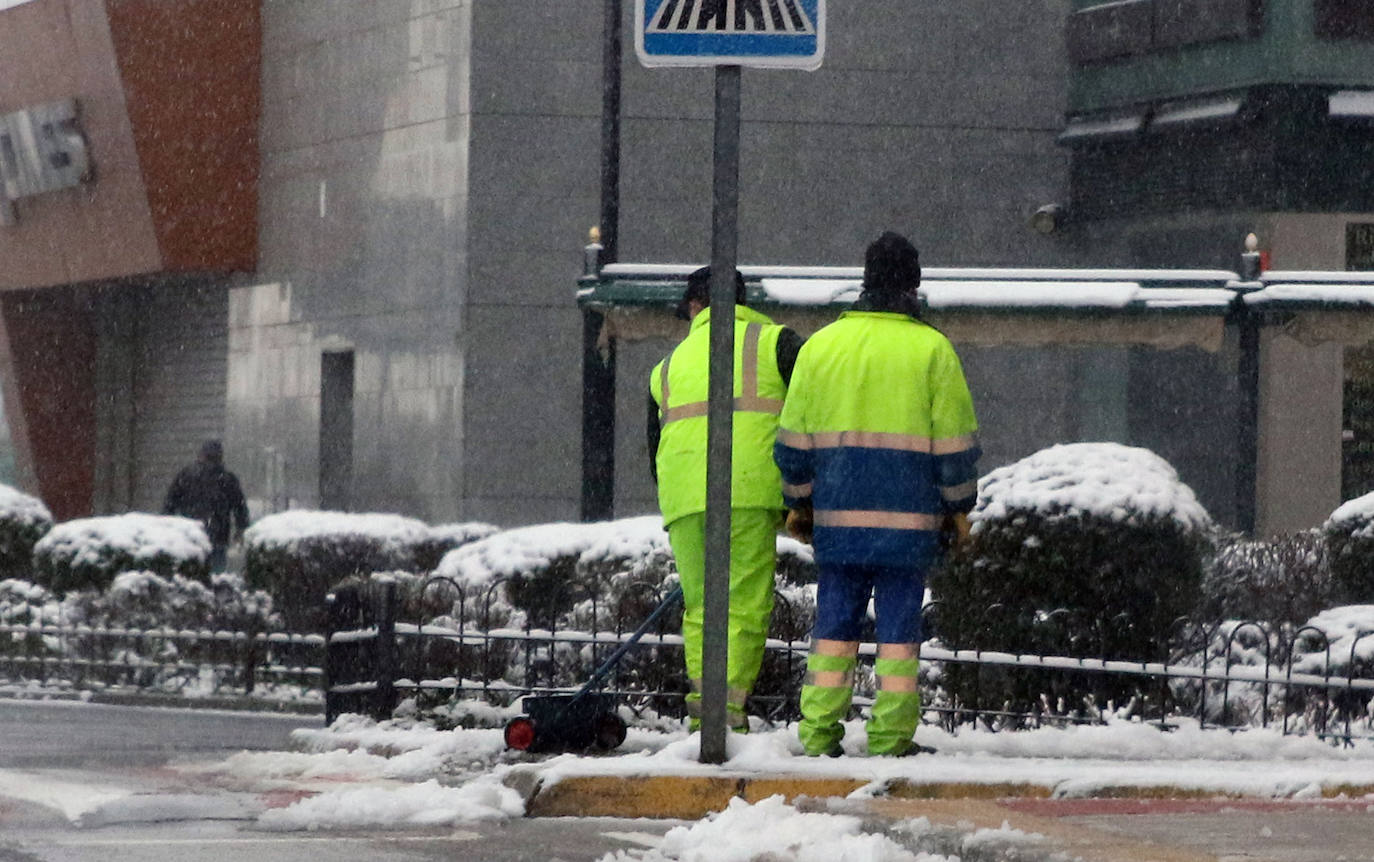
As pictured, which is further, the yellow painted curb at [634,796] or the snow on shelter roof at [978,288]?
the snow on shelter roof at [978,288]

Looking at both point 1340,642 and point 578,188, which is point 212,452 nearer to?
point 578,188

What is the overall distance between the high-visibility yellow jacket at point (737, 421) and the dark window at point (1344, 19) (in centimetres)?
1282

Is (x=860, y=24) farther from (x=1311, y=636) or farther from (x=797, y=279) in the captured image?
(x=1311, y=636)

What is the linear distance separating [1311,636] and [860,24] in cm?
1248

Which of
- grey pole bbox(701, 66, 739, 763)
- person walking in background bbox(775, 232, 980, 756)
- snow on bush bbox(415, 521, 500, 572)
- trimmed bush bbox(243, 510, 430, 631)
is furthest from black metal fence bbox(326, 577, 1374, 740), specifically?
snow on bush bbox(415, 521, 500, 572)

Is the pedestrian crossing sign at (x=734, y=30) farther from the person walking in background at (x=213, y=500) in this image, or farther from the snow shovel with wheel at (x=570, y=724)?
the person walking in background at (x=213, y=500)

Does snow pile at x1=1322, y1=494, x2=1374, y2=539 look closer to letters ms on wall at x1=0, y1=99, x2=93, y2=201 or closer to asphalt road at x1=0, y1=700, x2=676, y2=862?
asphalt road at x1=0, y1=700, x2=676, y2=862

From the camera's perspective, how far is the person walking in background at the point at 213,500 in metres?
21.9

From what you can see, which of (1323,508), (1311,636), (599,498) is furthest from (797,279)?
(1311,636)

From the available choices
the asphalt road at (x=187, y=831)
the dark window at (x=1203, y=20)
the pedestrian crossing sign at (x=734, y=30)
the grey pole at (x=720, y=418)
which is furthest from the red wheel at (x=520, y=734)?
the dark window at (x=1203, y=20)

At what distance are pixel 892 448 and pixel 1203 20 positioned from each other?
1376cm

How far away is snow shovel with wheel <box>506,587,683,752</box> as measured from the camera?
30.5 ft

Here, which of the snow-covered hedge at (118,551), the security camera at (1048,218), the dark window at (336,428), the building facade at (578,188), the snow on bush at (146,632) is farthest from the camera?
the dark window at (336,428)

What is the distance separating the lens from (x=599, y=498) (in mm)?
19156
